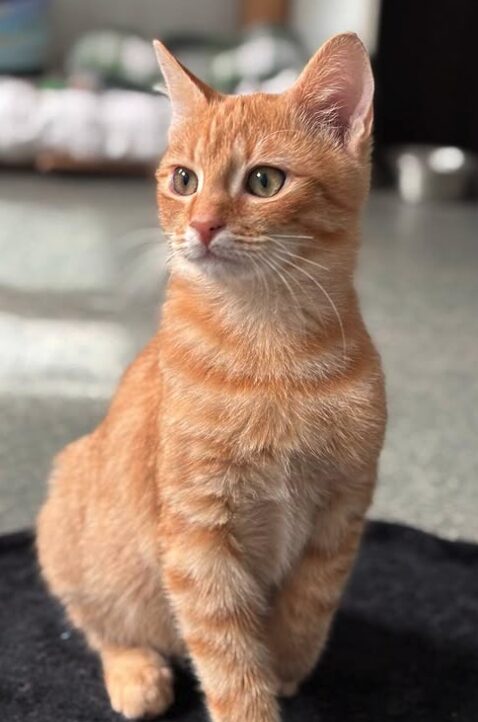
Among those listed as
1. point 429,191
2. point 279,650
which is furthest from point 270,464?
point 429,191

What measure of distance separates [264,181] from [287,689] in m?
0.60

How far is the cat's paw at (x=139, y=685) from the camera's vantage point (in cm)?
112

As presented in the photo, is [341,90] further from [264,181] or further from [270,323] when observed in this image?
[270,323]

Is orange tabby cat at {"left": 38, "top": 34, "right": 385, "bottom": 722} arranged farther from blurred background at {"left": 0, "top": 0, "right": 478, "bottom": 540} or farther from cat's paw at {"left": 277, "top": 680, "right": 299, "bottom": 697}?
blurred background at {"left": 0, "top": 0, "right": 478, "bottom": 540}

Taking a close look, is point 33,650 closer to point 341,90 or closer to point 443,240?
point 341,90

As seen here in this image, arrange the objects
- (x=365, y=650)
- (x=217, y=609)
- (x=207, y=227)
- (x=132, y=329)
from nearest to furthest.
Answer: (x=207, y=227) → (x=217, y=609) → (x=365, y=650) → (x=132, y=329)

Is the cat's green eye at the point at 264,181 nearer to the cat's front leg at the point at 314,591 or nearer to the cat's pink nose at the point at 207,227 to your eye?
the cat's pink nose at the point at 207,227

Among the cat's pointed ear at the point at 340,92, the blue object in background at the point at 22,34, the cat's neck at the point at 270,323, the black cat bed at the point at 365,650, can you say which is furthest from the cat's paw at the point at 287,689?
the blue object in background at the point at 22,34

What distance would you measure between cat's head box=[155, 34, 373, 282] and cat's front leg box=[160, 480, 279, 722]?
0.26m

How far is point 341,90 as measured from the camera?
0.99 meters

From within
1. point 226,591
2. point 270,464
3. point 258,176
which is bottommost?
point 226,591

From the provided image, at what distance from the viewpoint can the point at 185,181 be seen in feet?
3.27

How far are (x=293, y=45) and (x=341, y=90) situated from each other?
10.9ft

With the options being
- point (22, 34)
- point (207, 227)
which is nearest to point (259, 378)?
point (207, 227)
